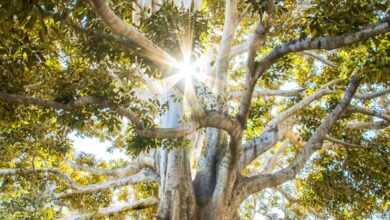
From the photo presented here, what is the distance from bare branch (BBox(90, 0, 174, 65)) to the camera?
3053 mm

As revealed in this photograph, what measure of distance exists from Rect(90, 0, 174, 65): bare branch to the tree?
0.01 meters

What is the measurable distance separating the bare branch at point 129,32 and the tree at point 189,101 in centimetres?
1

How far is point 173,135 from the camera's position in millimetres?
4363

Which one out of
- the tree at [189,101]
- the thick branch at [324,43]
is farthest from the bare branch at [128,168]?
the thick branch at [324,43]

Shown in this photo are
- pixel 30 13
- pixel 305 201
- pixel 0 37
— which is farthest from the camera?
pixel 305 201

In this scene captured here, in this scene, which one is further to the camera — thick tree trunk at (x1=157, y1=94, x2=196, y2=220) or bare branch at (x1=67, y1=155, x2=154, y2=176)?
bare branch at (x1=67, y1=155, x2=154, y2=176)

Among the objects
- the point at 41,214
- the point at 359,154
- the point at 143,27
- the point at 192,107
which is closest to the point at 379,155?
the point at 359,154

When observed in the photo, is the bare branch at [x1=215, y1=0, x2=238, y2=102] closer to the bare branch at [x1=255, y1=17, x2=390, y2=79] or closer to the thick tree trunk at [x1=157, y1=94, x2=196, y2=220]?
the thick tree trunk at [x1=157, y1=94, x2=196, y2=220]

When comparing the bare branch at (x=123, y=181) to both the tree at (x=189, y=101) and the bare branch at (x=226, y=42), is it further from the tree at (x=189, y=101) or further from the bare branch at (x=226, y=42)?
the bare branch at (x=226, y=42)

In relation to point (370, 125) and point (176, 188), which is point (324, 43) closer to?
point (176, 188)

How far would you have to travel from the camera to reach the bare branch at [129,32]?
10.0ft

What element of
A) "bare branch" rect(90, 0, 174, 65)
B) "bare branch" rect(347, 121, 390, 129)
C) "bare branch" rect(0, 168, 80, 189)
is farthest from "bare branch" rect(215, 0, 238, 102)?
"bare branch" rect(0, 168, 80, 189)

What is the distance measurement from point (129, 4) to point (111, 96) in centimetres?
107

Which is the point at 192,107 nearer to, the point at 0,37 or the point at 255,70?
the point at 255,70
